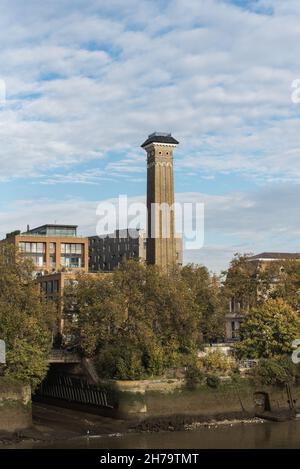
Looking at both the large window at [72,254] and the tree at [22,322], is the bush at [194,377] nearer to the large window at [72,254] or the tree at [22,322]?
the tree at [22,322]

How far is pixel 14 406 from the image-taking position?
2539 inches

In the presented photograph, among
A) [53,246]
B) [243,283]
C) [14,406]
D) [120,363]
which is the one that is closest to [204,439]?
[120,363]

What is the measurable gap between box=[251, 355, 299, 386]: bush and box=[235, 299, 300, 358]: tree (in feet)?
7.40

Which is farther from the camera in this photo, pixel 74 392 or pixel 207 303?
pixel 207 303

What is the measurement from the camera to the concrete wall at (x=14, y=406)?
63469 mm

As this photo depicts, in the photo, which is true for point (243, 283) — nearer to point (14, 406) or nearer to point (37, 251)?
point (14, 406)

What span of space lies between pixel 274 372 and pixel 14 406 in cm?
2622

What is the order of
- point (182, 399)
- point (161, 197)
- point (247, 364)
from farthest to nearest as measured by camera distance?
point (161, 197) < point (247, 364) < point (182, 399)

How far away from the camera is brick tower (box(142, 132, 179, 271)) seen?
118875 mm

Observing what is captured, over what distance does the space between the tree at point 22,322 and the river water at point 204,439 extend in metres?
8.44

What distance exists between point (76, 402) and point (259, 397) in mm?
18185

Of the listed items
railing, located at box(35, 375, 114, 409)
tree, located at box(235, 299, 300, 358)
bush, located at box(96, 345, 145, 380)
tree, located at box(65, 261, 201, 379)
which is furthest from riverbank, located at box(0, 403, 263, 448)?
tree, located at box(235, 299, 300, 358)

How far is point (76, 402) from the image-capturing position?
253ft
